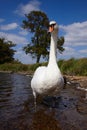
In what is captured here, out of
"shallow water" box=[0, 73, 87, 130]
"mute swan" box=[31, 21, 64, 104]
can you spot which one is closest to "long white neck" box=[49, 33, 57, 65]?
"mute swan" box=[31, 21, 64, 104]

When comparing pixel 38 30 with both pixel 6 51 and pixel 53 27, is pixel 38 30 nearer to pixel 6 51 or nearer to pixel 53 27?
pixel 6 51

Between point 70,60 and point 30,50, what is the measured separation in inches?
1062

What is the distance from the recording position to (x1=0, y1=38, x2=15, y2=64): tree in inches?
2046

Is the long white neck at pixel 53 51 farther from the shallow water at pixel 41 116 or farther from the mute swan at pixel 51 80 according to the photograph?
the shallow water at pixel 41 116

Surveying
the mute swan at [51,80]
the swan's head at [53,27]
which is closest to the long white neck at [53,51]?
the mute swan at [51,80]

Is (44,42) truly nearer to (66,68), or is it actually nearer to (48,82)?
(66,68)

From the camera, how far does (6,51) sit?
2103 inches

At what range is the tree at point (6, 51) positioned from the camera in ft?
170

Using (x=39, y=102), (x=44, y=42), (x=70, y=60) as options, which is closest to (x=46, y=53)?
(x=44, y=42)

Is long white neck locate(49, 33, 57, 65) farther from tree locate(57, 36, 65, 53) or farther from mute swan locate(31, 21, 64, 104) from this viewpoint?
tree locate(57, 36, 65, 53)

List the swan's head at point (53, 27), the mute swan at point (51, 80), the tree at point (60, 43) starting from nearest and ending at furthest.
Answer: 1. the mute swan at point (51, 80)
2. the swan's head at point (53, 27)
3. the tree at point (60, 43)

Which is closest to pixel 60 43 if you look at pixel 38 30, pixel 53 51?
pixel 38 30

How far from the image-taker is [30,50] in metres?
46.8

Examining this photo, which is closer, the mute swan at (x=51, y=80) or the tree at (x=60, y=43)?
the mute swan at (x=51, y=80)
